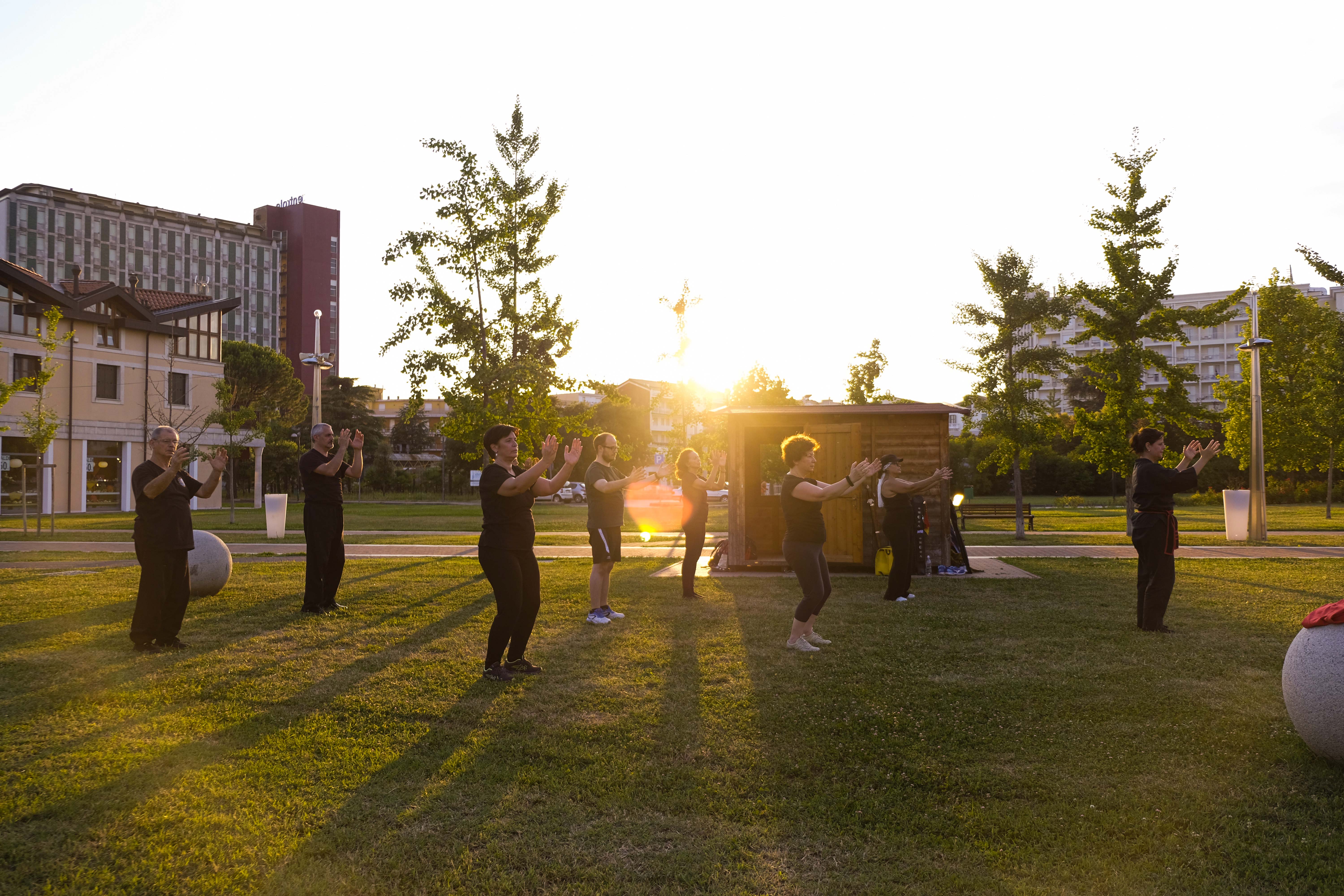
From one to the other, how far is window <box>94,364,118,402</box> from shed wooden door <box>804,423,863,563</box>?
40.0 meters

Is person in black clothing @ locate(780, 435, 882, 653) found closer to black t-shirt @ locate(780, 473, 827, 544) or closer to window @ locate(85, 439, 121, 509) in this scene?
black t-shirt @ locate(780, 473, 827, 544)

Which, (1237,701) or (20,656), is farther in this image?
(20,656)

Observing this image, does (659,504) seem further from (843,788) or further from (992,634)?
(843,788)

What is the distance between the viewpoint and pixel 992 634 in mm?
8844

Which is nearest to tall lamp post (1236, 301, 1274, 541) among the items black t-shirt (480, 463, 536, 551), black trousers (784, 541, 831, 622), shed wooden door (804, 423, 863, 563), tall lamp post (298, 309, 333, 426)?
shed wooden door (804, 423, 863, 563)

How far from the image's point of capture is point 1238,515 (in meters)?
21.2

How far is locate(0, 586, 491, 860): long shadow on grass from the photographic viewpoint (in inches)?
159

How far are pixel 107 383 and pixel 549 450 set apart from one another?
146 feet

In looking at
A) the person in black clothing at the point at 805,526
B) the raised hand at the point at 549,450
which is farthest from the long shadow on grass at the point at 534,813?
the person in black clothing at the point at 805,526

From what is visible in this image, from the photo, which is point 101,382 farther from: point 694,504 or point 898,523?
point 898,523

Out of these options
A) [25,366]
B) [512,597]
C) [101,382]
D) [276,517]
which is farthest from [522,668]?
[101,382]

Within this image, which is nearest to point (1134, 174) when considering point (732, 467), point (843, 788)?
point (732, 467)

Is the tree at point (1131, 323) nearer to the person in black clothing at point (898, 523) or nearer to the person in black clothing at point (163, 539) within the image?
the person in black clothing at point (898, 523)

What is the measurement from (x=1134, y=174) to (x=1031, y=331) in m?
5.73
